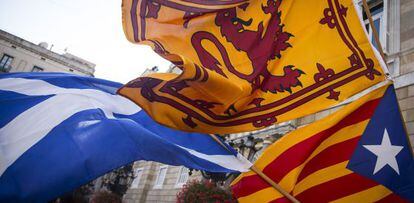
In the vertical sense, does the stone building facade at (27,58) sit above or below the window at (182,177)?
above

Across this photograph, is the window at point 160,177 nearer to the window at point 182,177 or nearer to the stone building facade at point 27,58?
the window at point 182,177

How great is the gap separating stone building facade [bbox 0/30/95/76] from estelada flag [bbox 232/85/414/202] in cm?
4642

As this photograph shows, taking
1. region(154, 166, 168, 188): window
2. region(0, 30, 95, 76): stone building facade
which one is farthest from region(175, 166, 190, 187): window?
region(0, 30, 95, 76): stone building facade

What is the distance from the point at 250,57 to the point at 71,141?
184cm

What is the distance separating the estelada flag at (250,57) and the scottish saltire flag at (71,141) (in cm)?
57

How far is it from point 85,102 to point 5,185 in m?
1.16

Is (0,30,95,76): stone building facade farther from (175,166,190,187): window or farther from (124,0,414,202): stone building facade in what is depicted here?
(124,0,414,202): stone building facade

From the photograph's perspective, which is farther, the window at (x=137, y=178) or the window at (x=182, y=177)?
the window at (x=137, y=178)

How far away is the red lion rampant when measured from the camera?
3.05m

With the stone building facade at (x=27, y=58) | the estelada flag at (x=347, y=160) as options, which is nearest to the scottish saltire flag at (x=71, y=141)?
the estelada flag at (x=347, y=160)

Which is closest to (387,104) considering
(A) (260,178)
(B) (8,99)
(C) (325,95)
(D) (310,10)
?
(C) (325,95)

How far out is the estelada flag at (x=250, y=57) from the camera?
8.53 feet

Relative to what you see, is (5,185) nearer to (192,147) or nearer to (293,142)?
(192,147)

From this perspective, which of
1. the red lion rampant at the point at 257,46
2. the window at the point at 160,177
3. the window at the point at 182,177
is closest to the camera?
the red lion rampant at the point at 257,46
